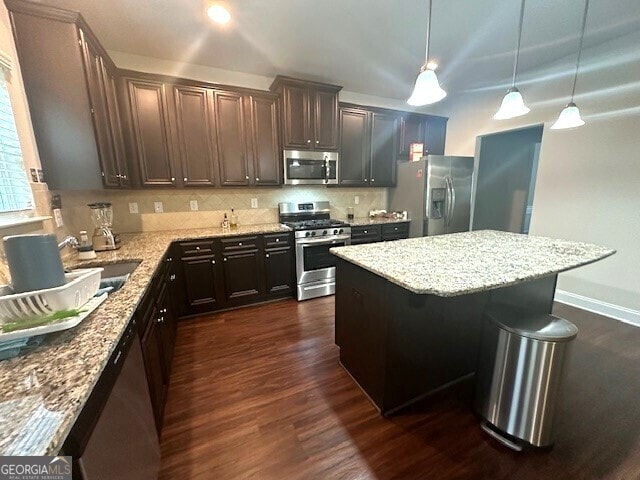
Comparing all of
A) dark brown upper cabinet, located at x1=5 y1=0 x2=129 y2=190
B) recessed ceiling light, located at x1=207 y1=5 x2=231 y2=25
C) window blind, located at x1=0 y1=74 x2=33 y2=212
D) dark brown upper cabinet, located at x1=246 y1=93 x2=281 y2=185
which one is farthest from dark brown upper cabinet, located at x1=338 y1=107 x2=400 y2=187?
window blind, located at x1=0 y1=74 x2=33 y2=212

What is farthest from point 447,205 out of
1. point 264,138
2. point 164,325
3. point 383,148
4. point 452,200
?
point 164,325

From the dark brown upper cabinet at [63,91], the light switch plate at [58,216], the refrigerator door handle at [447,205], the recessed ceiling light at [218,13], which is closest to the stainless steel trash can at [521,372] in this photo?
the refrigerator door handle at [447,205]

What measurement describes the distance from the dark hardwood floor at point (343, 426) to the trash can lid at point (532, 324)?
45 centimetres

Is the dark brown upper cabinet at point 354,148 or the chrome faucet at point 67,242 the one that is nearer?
the chrome faucet at point 67,242

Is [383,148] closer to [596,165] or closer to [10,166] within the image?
[596,165]

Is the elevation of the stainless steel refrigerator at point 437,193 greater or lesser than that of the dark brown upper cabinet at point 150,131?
lesser

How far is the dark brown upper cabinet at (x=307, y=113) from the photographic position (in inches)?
122

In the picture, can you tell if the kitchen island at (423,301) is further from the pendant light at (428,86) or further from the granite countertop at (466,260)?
the pendant light at (428,86)

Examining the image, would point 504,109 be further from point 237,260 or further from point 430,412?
point 237,260

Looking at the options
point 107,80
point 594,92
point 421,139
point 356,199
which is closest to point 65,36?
point 107,80

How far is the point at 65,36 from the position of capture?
1.69 m

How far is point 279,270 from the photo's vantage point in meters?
3.16

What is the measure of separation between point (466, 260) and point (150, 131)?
3.15 m

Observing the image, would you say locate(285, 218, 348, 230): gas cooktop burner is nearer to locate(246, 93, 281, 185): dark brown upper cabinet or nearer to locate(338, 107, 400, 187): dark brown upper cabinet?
locate(246, 93, 281, 185): dark brown upper cabinet
